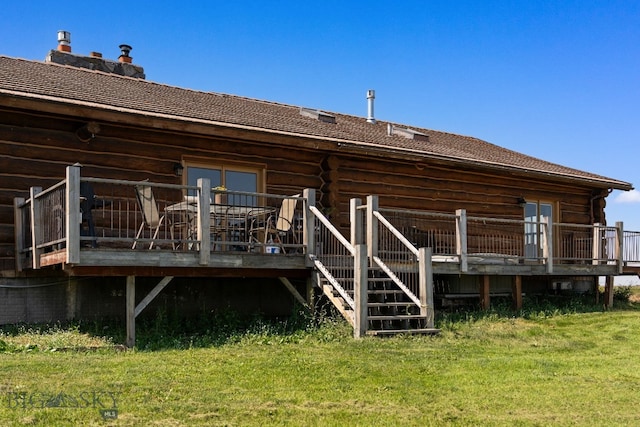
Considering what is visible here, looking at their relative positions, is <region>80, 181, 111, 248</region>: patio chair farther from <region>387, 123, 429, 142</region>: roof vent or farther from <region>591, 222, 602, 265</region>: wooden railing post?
<region>591, 222, 602, 265</region>: wooden railing post

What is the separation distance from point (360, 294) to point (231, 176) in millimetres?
4360

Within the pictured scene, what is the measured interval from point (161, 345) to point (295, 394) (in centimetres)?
338

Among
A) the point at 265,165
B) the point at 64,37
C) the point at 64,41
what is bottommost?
the point at 265,165

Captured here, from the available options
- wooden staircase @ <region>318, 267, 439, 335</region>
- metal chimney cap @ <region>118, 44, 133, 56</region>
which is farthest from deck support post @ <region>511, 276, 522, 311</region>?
metal chimney cap @ <region>118, 44, 133, 56</region>

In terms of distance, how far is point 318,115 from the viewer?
1753 centimetres

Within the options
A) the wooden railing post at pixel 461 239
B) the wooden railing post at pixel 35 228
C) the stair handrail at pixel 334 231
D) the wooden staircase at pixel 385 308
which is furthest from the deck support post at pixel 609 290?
the wooden railing post at pixel 35 228

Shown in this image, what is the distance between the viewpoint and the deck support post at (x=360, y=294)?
1038 cm

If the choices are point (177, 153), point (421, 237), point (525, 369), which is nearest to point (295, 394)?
point (525, 369)

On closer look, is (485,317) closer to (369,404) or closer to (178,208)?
(178,208)

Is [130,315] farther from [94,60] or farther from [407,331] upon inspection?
[94,60]

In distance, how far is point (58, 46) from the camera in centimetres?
1667

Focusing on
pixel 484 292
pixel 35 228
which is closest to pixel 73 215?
pixel 35 228

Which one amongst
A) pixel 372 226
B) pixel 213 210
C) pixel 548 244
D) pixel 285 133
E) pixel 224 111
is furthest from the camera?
pixel 548 244

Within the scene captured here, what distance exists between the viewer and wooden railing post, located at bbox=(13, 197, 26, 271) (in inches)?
440
